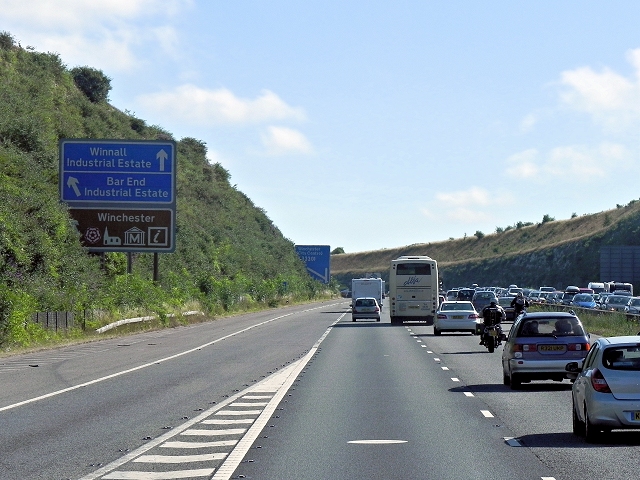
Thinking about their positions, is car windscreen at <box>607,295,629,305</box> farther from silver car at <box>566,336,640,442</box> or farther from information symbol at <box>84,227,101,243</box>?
silver car at <box>566,336,640,442</box>

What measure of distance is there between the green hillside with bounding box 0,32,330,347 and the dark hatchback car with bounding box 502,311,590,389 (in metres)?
17.9

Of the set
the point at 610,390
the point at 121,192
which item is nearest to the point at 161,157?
the point at 121,192

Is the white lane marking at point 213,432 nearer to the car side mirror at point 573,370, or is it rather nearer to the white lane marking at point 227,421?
the white lane marking at point 227,421

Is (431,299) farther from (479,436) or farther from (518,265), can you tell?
(518,265)

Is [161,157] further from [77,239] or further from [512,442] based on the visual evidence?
[512,442]

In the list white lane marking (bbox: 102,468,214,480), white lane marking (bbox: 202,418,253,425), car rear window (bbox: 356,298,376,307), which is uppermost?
car rear window (bbox: 356,298,376,307)

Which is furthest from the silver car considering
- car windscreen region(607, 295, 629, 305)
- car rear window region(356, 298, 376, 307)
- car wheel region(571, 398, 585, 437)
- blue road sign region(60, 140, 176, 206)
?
car windscreen region(607, 295, 629, 305)

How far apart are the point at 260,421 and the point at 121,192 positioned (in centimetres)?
3432

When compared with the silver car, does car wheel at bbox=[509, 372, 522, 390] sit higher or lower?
lower

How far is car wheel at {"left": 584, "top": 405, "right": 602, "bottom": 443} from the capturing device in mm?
13405

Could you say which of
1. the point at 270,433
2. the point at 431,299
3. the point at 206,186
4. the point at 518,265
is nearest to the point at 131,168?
the point at 431,299

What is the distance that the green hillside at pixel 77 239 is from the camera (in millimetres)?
43875

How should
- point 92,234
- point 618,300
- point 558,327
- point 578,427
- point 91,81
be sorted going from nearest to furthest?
1. point 578,427
2. point 558,327
3. point 92,234
4. point 618,300
5. point 91,81

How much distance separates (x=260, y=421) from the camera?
1575 centimetres
